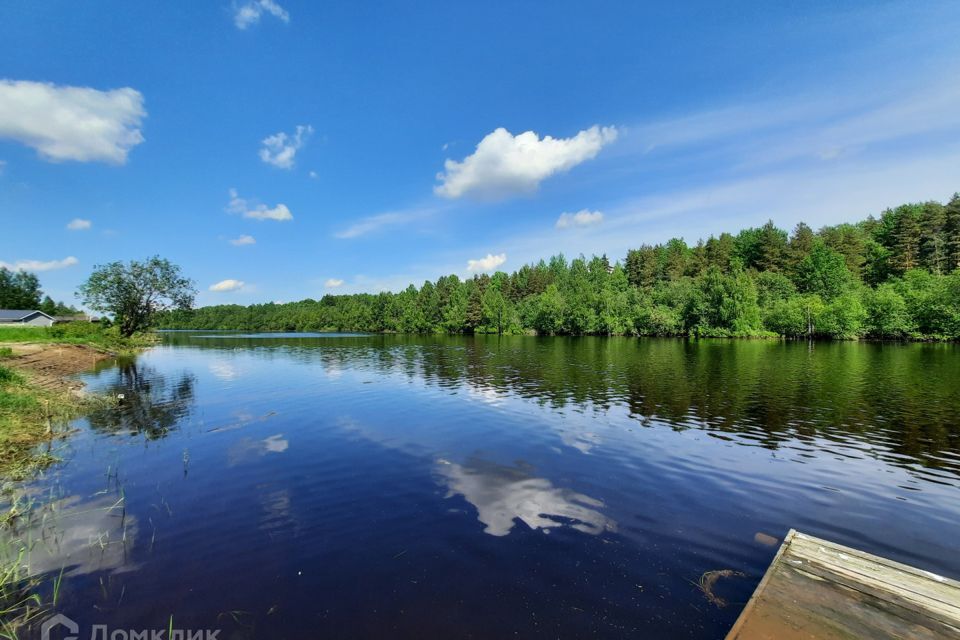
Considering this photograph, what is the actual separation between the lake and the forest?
7861cm

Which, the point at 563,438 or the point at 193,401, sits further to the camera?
the point at 193,401

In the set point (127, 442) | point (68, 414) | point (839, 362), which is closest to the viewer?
point (127, 442)

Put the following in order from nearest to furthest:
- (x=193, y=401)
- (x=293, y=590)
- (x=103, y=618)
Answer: (x=103, y=618)
(x=293, y=590)
(x=193, y=401)

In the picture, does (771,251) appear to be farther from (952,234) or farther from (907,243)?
(952,234)

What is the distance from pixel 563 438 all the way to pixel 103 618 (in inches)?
601

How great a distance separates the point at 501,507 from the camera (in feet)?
37.6

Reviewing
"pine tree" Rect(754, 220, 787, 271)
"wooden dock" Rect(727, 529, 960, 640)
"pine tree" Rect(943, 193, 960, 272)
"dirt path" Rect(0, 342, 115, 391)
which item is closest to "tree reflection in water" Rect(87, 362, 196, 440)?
"dirt path" Rect(0, 342, 115, 391)

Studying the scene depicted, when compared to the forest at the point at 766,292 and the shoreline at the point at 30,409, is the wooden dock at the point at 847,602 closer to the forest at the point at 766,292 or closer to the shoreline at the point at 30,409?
the shoreline at the point at 30,409

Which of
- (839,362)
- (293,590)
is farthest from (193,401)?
(839,362)

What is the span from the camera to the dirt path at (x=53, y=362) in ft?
96.5

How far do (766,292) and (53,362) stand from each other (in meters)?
136

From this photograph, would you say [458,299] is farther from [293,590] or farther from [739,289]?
[293,590]

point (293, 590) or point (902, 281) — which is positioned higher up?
point (902, 281)

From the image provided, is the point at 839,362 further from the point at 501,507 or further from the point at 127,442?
the point at 127,442
